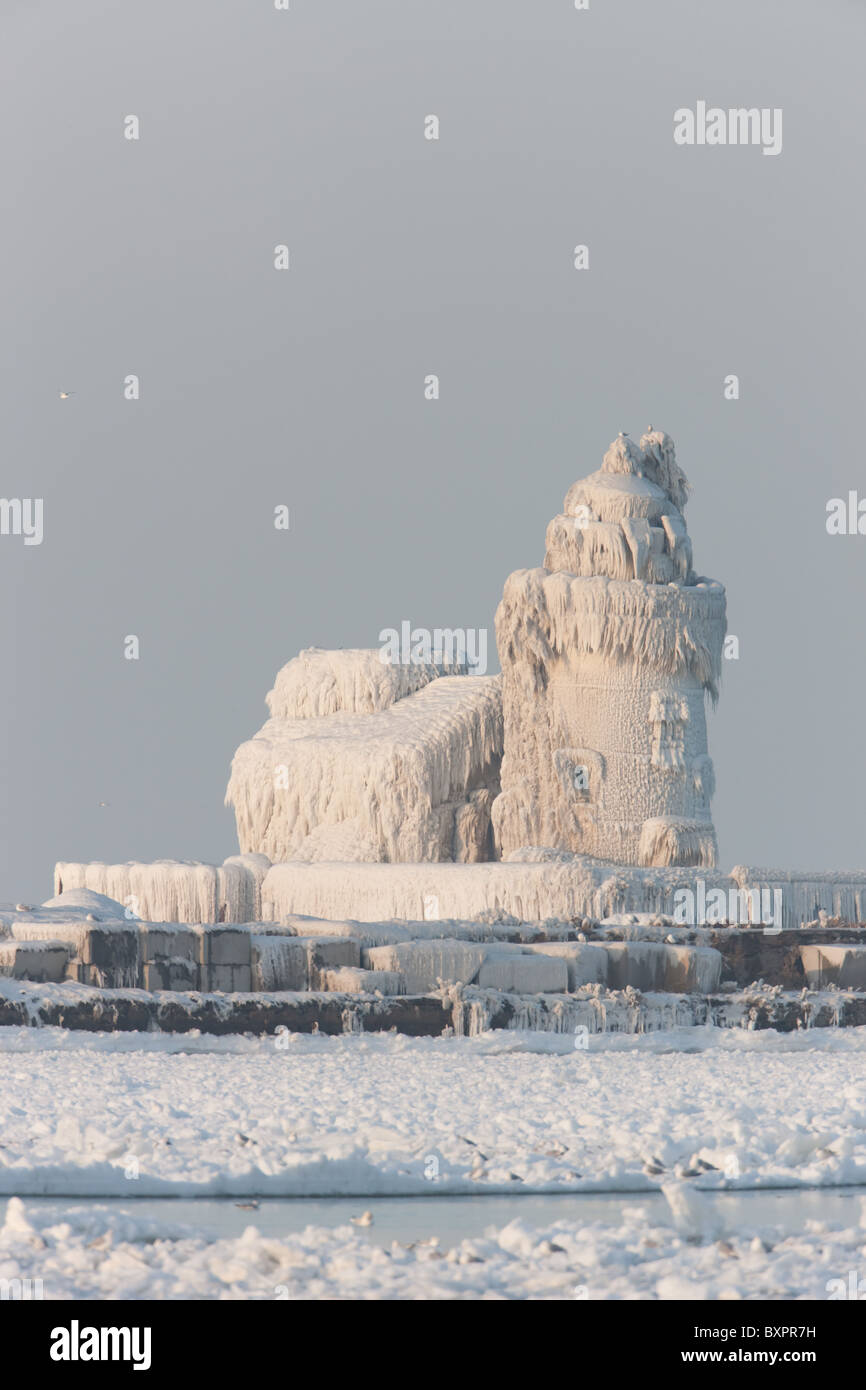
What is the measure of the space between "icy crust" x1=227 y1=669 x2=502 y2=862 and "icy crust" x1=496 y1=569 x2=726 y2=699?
2.39 m

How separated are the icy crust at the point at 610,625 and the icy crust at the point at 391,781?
2.39 meters

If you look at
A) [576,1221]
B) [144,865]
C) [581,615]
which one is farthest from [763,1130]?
A: [144,865]

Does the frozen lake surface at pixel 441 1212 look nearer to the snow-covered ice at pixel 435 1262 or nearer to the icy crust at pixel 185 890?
the snow-covered ice at pixel 435 1262

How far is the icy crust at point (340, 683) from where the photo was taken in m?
36.4

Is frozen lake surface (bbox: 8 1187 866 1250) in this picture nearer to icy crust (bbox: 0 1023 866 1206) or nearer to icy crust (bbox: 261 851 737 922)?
icy crust (bbox: 0 1023 866 1206)

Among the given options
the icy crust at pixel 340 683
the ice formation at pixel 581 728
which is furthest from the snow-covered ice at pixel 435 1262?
the icy crust at pixel 340 683

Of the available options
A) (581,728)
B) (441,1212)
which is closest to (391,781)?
(581,728)

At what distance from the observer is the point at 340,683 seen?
1452 inches

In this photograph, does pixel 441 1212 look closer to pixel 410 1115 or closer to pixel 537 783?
pixel 410 1115

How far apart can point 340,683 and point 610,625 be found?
7.35m

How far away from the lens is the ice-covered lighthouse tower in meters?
31.0

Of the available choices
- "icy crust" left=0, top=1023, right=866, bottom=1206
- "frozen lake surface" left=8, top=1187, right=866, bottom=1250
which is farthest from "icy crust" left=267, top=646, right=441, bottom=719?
"frozen lake surface" left=8, top=1187, right=866, bottom=1250

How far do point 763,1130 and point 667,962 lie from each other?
882 centimetres
